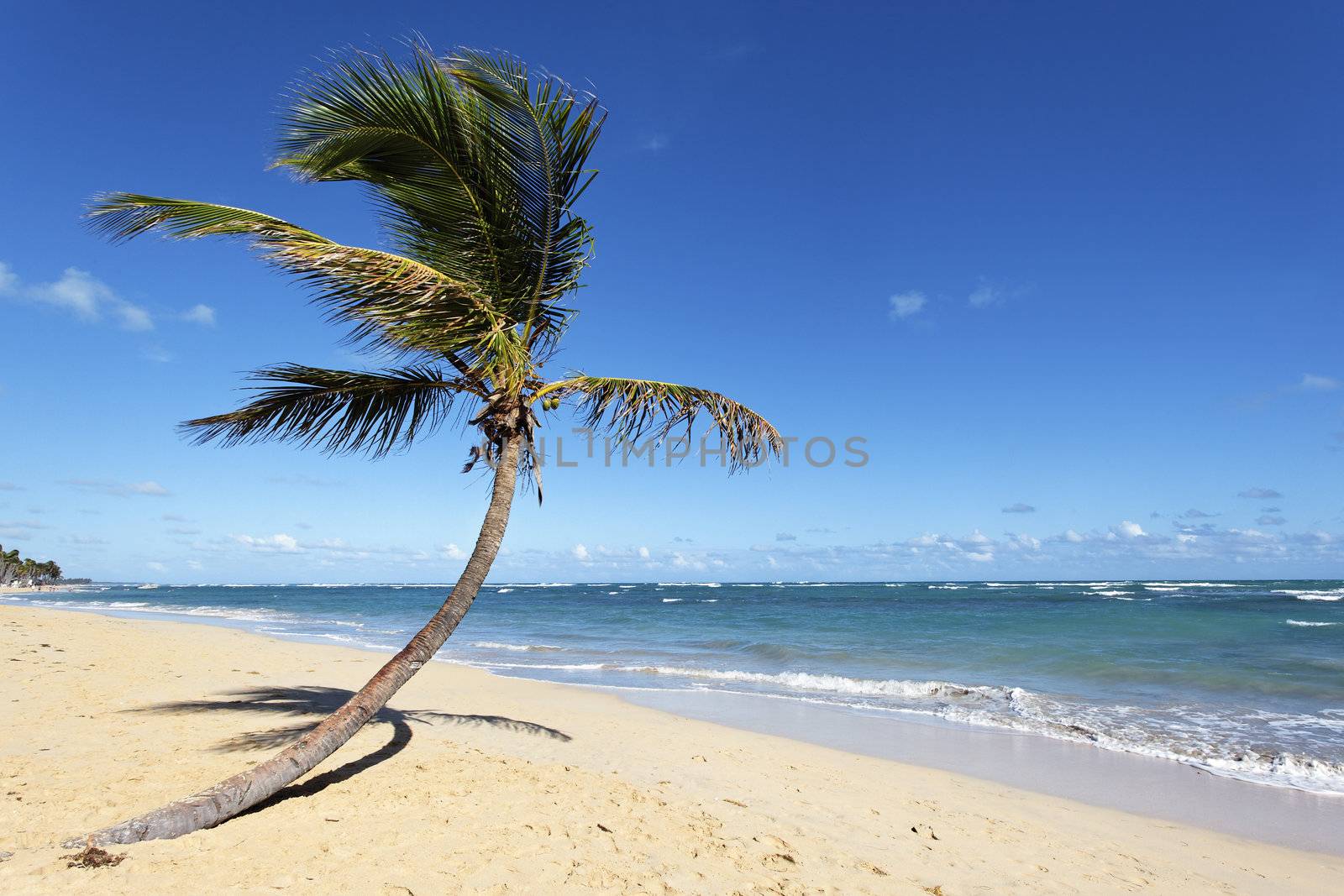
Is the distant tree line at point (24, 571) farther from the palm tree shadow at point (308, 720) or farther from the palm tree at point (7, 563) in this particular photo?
the palm tree shadow at point (308, 720)

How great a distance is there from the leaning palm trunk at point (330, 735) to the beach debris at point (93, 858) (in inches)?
3.8

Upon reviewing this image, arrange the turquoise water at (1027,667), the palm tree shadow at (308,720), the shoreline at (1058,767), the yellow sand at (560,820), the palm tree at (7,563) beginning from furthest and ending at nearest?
the palm tree at (7,563) < the turquoise water at (1027,667) < the shoreline at (1058,767) < the palm tree shadow at (308,720) < the yellow sand at (560,820)

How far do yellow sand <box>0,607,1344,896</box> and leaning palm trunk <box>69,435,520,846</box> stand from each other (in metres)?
0.11

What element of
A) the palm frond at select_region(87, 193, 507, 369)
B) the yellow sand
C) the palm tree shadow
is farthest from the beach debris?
the palm frond at select_region(87, 193, 507, 369)

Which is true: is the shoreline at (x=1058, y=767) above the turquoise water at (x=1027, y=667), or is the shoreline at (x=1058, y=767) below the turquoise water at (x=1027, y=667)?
above

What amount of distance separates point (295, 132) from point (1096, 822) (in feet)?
28.3

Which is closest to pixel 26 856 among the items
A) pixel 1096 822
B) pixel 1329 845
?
pixel 1096 822

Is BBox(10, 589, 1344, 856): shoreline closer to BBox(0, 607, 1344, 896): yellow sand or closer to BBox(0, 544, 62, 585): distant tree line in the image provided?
BBox(0, 607, 1344, 896): yellow sand

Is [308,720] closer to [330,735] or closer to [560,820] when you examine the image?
[330,735]

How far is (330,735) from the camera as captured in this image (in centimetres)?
461

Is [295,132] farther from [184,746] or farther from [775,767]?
[775,767]

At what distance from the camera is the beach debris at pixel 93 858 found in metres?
3.46

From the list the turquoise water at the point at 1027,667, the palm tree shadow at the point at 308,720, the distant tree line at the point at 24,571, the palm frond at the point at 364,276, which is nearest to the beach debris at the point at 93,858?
the palm tree shadow at the point at 308,720

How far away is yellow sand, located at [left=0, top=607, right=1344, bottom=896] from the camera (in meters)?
3.81
